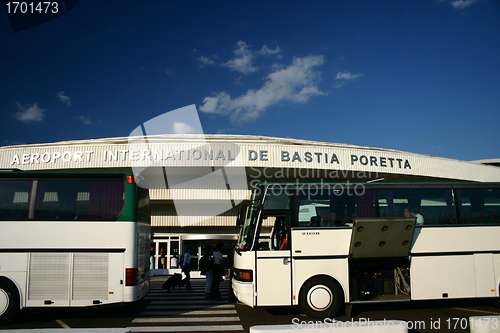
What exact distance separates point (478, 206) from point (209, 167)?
742 inches

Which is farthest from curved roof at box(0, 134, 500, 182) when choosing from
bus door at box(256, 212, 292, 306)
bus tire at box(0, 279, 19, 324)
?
bus tire at box(0, 279, 19, 324)

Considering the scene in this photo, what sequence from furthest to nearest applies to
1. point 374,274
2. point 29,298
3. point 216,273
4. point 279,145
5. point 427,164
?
point 427,164 → point 279,145 → point 216,273 → point 374,274 → point 29,298

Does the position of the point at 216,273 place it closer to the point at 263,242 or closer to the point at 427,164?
the point at 263,242

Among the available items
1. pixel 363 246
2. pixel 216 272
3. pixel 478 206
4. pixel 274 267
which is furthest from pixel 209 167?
pixel 478 206

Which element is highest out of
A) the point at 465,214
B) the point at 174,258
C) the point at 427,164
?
the point at 427,164

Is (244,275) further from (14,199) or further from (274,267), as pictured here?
(14,199)

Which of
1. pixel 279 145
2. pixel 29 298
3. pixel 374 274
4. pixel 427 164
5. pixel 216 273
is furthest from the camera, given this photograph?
pixel 427 164

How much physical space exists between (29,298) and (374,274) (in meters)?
7.66

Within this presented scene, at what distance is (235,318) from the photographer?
865 centimetres

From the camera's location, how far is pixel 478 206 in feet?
30.5

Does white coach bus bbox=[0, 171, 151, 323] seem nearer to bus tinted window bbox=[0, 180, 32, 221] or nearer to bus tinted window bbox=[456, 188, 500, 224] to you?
bus tinted window bbox=[0, 180, 32, 221]

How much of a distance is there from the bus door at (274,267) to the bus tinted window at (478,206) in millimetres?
4336

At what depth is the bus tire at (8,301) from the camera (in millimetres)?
8164

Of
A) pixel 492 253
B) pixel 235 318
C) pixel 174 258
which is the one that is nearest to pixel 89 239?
pixel 235 318
